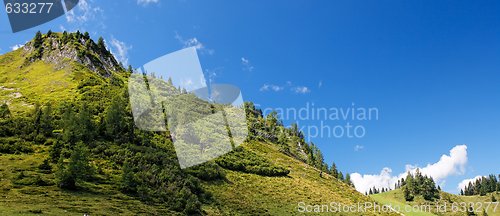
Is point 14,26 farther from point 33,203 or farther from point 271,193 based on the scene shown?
point 271,193

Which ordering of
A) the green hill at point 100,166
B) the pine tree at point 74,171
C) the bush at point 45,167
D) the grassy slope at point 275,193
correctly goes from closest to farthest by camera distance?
the green hill at point 100,166, the pine tree at point 74,171, the bush at point 45,167, the grassy slope at point 275,193

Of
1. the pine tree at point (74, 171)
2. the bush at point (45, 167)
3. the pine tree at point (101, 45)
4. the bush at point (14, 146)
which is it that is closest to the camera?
the pine tree at point (74, 171)

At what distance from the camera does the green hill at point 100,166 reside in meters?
49.9

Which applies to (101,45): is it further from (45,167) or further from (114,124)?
(45,167)

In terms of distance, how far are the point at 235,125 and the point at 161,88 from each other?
40.8 metres

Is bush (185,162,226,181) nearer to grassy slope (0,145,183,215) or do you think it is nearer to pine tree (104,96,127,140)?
pine tree (104,96,127,140)

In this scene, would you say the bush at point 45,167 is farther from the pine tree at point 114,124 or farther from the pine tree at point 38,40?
the pine tree at point 38,40

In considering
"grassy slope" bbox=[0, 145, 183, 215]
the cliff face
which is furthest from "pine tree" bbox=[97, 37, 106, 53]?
"grassy slope" bbox=[0, 145, 183, 215]

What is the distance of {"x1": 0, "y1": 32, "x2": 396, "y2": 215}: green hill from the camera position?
4988cm

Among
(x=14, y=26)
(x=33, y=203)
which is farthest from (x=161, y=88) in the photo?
(x=33, y=203)

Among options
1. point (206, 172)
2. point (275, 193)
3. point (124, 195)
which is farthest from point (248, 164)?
point (124, 195)

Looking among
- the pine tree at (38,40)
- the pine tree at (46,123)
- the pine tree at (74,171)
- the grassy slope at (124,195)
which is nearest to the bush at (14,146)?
the grassy slope at (124,195)

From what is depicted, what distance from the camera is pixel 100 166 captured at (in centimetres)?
6738

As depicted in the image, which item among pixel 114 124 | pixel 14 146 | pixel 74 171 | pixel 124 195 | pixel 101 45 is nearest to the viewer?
pixel 74 171
